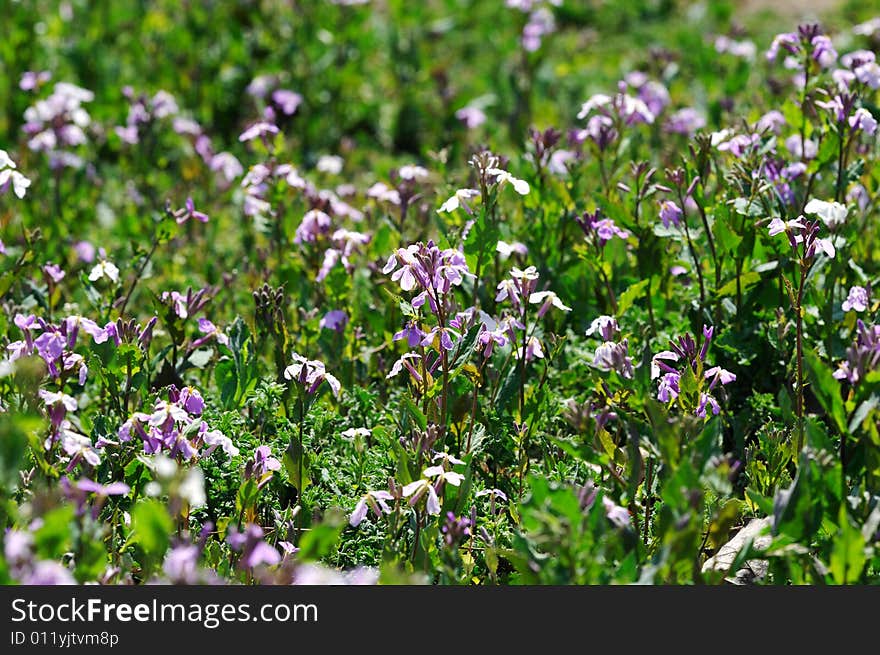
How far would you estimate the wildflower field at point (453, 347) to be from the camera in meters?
3.34

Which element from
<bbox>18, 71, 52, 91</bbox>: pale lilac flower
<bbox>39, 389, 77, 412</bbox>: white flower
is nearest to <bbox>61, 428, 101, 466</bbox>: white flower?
<bbox>39, 389, 77, 412</bbox>: white flower

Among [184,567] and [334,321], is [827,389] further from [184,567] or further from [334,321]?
[334,321]

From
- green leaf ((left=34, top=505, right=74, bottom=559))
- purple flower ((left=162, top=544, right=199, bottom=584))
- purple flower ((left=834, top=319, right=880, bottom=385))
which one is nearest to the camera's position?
green leaf ((left=34, top=505, right=74, bottom=559))

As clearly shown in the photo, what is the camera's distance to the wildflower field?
3.34 m

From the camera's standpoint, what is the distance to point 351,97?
27.9 ft

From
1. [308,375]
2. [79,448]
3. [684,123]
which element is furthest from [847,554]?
[684,123]

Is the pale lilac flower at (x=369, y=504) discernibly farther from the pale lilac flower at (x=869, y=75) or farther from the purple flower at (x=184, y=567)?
the pale lilac flower at (x=869, y=75)

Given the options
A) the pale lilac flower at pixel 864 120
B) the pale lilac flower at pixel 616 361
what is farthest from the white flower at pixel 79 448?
the pale lilac flower at pixel 864 120

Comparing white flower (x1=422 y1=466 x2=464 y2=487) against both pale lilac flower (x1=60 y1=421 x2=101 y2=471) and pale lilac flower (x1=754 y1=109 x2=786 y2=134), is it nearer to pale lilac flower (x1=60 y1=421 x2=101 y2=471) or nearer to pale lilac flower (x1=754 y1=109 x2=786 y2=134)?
pale lilac flower (x1=60 y1=421 x2=101 y2=471)

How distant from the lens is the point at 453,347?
→ 13.0 ft

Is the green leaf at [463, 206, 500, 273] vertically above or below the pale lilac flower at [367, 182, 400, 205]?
below

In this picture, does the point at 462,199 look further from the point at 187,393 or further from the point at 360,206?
the point at 360,206

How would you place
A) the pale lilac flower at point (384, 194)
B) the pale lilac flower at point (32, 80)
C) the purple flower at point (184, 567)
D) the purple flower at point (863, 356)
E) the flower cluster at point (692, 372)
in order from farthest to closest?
the pale lilac flower at point (32, 80) < the pale lilac flower at point (384, 194) < the flower cluster at point (692, 372) < the purple flower at point (863, 356) < the purple flower at point (184, 567)

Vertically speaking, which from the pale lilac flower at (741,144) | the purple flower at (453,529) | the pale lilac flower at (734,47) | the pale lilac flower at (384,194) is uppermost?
the pale lilac flower at (734,47)
